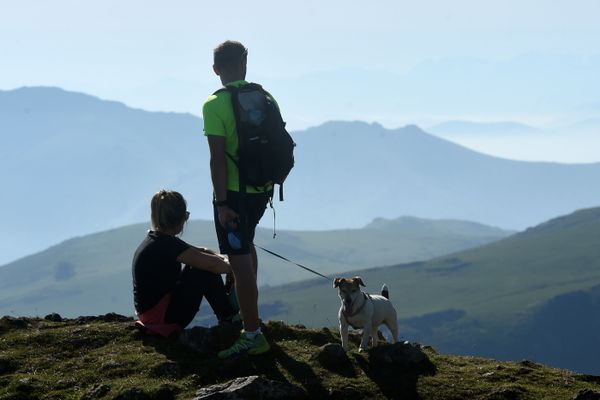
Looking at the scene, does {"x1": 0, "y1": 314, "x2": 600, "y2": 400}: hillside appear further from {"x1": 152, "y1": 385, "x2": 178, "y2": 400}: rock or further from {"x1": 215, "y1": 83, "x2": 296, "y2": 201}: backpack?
{"x1": 215, "y1": 83, "x2": 296, "y2": 201}: backpack

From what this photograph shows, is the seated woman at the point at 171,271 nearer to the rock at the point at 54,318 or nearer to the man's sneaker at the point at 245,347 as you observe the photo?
the man's sneaker at the point at 245,347

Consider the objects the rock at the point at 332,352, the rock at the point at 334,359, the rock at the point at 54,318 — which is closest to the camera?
the rock at the point at 334,359

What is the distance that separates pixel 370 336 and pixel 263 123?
5.46 meters

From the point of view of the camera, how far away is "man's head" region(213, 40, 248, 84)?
12.3 m

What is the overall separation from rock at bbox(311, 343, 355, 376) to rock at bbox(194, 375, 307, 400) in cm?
129

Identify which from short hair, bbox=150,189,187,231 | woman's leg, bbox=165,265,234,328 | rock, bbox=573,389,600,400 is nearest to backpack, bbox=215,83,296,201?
short hair, bbox=150,189,187,231

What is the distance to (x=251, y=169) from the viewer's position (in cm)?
1215

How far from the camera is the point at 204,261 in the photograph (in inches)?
→ 516

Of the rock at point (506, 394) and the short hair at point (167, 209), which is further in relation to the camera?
the short hair at point (167, 209)

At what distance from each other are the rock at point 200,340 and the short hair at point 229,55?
440 centimetres

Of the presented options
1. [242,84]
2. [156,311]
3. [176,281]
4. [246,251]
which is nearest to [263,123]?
[242,84]

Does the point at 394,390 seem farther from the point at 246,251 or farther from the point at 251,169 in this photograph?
the point at 251,169

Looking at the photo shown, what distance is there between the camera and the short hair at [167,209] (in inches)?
512

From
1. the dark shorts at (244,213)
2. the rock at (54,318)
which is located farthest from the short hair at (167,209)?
the rock at (54,318)
